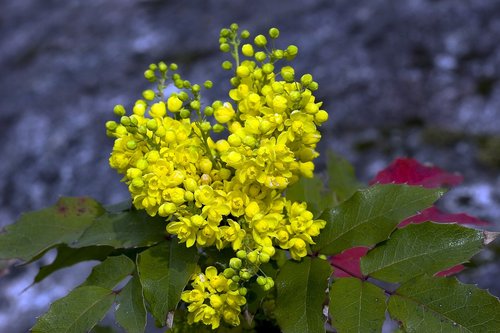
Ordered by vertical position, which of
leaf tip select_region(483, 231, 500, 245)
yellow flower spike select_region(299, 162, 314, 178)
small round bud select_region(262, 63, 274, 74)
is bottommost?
leaf tip select_region(483, 231, 500, 245)

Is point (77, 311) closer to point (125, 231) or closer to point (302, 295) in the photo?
point (125, 231)

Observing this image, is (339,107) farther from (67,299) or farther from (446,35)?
(67,299)

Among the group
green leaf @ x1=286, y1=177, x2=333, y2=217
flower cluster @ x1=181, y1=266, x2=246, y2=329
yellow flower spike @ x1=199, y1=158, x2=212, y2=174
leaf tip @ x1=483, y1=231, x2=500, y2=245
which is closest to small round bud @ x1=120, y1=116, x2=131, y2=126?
yellow flower spike @ x1=199, y1=158, x2=212, y2=174

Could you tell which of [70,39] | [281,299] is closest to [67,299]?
[281,299]

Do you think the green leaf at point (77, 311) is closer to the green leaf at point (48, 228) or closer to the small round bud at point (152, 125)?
the green leaf at point (48, 228)

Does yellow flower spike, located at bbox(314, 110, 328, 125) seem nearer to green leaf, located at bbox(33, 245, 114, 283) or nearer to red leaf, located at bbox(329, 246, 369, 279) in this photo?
red leaf, located at bbox(329, 246, 369, 279)
